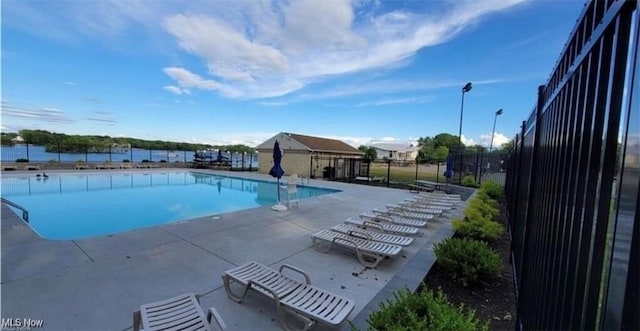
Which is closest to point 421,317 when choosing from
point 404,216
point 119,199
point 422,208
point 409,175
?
point 404,216

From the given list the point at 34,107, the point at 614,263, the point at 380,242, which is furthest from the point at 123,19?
the point at 34,107

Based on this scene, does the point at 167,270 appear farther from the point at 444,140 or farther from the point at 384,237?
the point at 444,140

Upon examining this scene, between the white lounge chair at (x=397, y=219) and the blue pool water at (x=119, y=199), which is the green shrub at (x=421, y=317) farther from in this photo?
the blue pool water at (x=119, y=199)

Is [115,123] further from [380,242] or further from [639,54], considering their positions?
[639,54]

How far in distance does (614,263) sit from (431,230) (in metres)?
6.66

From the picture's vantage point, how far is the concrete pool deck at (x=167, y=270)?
10.3ft

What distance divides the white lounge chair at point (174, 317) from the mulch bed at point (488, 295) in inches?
98.4

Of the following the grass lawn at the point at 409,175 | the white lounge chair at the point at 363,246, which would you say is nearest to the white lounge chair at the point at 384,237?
the white lounge chair at the point at 363,246

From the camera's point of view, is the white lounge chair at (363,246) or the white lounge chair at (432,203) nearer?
the white lounge chair at (363,246)

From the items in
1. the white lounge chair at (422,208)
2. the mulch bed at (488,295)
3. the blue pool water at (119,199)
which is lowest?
the blue pool water at (119,199)

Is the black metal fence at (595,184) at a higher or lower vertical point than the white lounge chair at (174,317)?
higher

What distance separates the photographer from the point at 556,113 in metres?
1.85

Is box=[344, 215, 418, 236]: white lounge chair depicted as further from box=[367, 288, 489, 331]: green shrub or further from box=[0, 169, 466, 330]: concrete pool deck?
box=[367, 288, 489, 331]: green shrub

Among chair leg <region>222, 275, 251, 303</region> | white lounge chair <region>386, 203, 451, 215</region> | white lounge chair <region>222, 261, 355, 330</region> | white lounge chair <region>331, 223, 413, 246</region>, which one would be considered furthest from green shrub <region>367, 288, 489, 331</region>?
white lounge chair <region>386, 203, 451, 215</region>
